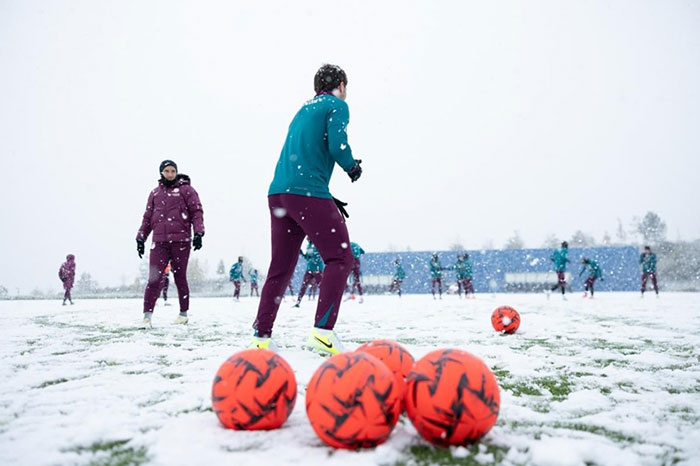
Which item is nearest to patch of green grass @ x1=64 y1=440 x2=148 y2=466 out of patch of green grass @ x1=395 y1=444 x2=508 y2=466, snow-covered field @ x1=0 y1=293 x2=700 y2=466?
snow-covered field @ x1=0 y1=293 x2=700 y2=466

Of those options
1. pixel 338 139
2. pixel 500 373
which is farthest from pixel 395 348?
pixel 338 139

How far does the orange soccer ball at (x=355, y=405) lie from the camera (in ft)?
5.19

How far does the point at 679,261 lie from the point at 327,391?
53.2m

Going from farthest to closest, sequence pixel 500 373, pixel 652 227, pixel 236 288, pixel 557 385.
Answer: pixel 652 227 → pixel 236 288 → pixel 500 373 → pixel 557 385

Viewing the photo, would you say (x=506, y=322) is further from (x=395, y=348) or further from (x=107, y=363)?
(x=107, y=363)

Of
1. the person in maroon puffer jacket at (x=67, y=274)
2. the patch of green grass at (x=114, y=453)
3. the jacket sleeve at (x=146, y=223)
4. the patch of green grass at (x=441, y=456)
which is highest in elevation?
the jacket sleeve at (x=146, y=223)

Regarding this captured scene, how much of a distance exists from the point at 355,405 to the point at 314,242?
6.39 ft

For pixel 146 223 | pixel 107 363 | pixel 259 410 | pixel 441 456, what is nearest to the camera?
pixel 441 456

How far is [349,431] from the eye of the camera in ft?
5.18

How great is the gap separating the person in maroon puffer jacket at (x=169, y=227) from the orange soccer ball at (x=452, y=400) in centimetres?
488

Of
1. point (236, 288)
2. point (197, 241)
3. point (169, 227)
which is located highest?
point (169, 227)

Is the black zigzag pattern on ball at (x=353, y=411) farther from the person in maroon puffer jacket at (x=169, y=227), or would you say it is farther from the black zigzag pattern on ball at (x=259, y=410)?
the person in maroon puffer jacket at (x=169, y=227)

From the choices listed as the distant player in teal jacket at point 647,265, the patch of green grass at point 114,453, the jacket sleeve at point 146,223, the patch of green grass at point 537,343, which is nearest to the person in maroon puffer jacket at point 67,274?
the jacket sleeve at point 146,223

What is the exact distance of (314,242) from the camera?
11.2 feet
